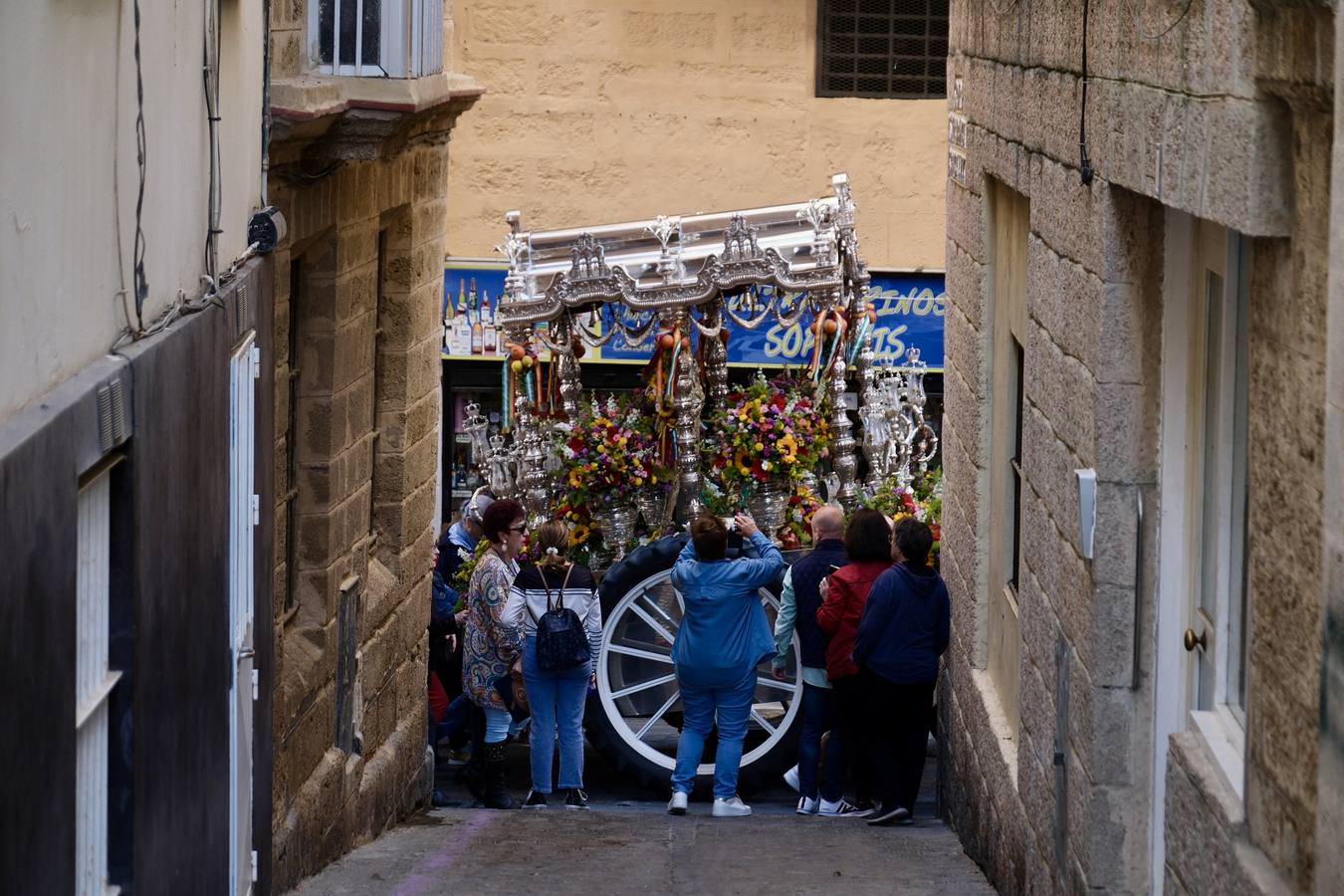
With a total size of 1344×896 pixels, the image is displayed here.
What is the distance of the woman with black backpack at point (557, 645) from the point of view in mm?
9641

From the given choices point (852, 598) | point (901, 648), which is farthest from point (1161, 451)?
point (852, 598)

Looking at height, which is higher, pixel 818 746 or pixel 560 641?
pixel 560 641

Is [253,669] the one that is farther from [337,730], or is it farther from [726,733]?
[726,733]

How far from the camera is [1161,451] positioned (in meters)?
5.39

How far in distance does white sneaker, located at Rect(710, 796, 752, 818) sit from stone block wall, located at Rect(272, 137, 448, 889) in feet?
5.08

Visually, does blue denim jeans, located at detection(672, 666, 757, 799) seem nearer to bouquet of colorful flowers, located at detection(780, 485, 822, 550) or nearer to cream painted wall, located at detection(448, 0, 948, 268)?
bouquet of colorful flowers, located at detection(780, 485, 822, 550)

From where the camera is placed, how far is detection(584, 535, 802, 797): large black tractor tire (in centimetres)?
1018

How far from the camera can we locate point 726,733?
9984mm

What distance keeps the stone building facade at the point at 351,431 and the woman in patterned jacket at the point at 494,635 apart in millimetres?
359

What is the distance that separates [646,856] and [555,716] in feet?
5.21

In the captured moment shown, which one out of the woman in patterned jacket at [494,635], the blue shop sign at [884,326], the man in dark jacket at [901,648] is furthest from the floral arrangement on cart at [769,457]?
the blue shop sign at [884,326]

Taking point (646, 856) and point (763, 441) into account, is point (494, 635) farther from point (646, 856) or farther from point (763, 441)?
point (646, 856)

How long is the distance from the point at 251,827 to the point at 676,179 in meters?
10.1

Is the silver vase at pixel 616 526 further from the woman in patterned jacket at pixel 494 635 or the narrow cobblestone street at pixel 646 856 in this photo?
the narrow cobblestone street at pixel 646 856
